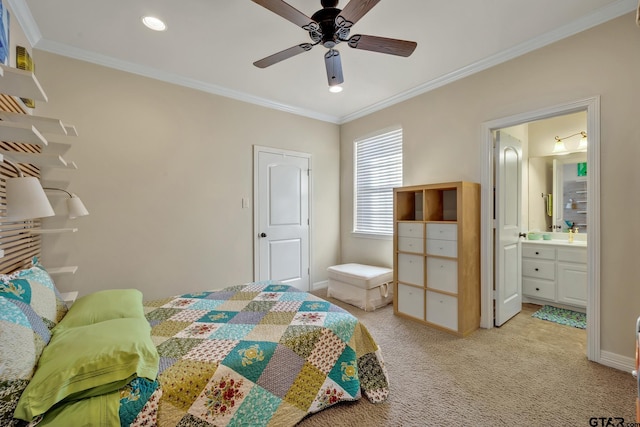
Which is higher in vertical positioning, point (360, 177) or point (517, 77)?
point (517, 77)

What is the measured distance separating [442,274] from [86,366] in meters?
2.83

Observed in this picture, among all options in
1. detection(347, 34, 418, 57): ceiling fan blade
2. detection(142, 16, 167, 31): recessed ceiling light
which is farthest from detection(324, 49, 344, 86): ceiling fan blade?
detection(142, 16, 167, 31): recessed ceiling light

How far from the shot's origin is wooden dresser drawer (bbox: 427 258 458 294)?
9.21 feet

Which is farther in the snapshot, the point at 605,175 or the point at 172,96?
the point at 172,96

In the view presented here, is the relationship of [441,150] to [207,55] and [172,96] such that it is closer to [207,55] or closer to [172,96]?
[207,55]

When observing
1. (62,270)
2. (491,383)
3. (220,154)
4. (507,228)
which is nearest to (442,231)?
(507,228)

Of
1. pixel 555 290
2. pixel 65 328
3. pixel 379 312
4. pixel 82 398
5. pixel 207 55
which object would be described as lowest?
pixel 379 312

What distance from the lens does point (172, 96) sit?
316 cm

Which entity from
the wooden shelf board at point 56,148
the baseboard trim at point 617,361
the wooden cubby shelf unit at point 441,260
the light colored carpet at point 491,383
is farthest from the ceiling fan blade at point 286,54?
the baseboard trim at point 617,361

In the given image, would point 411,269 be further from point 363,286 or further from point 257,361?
point 257,361

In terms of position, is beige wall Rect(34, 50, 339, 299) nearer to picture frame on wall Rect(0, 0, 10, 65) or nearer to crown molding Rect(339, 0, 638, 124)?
picture frame on wall Rect(0, 0, 10, 65)

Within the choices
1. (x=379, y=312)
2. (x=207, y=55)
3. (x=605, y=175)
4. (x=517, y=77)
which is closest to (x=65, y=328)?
(x=207, y=55)

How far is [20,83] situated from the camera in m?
1.30

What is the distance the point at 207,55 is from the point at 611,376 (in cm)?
429
